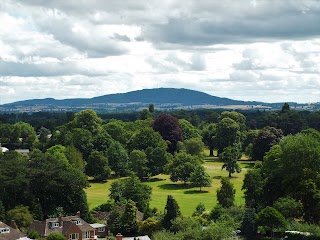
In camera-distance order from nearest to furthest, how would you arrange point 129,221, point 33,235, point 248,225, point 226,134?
point 248,225 < point 33,235 < point 129,221 < point 226,134

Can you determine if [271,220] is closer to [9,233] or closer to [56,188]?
[9,233]

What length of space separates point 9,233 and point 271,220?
19.2 meters

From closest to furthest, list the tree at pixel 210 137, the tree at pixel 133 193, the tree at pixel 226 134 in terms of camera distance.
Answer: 1. the tree at pixel 133 193
2. the tree at pixel 226 134
3. the tree at pixel 210 137

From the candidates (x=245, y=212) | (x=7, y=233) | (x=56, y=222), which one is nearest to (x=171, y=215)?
(x=245, y=212)

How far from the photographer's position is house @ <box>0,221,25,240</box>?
42.3m

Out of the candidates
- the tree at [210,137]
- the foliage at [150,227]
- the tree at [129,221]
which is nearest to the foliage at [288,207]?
the foliage at [150,227]

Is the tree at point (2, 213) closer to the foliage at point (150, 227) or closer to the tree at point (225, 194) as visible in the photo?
A: the foliage at point (150, 227)

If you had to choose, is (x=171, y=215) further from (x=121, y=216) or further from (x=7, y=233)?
(x=7, y=233)

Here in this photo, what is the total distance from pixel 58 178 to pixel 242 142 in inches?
2170

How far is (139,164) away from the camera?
75250 millimetres

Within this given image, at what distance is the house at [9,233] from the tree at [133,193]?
1224 centimetres

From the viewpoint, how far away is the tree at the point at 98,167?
74.8 metres

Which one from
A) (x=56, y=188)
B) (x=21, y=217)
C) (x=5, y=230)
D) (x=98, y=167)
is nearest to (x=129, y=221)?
(x=56, y=188)

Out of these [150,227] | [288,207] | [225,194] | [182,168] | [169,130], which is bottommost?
[150,227]
